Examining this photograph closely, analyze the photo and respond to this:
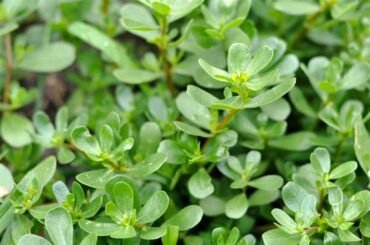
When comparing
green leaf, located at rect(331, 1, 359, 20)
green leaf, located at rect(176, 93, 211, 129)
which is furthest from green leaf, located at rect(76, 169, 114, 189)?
green leaf, located at rect(331, 1, 359, 20)

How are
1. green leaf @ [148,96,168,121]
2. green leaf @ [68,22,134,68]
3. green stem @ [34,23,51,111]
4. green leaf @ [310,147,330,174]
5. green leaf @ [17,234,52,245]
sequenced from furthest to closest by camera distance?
1. green stem @ [34,23,51,111]
2. green leaf @ [68,22,134,68]
3. green leaf @ [148,96,168,121]
4. green leaf @ [310,147,330,174]
5. green leaf @ [17,234,52,245]

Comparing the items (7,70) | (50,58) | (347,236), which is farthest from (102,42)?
(347,236)

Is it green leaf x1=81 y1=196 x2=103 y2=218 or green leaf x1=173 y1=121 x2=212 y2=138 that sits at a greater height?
green leaf x1=173 y1=121 x2=212 y2=138

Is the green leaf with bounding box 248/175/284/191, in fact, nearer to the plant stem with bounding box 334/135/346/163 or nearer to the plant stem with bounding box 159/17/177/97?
the plant stem with bounding box 334/135/346/163

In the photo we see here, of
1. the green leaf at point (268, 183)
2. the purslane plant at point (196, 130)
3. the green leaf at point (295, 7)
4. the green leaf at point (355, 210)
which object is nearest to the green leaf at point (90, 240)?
the purslane plant at point (196, 130)

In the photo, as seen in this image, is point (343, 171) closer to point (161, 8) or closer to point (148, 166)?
point (148, 166)

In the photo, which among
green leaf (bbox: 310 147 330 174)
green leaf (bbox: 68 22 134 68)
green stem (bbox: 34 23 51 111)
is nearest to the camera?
green leaf (bbox: 310 147 330 174)

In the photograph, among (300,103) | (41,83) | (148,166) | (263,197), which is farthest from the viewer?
(41,83)

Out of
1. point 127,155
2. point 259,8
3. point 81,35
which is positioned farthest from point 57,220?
point 259,8
